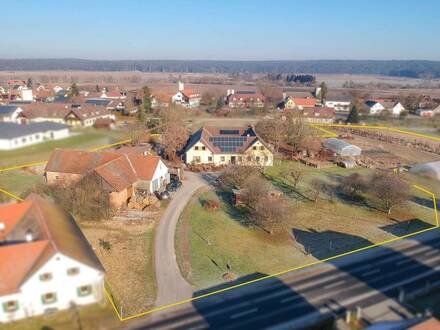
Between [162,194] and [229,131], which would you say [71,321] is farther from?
[229,131]

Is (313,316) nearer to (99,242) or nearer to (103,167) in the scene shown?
(99,242)

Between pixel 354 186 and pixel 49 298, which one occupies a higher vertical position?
pixel 49 298

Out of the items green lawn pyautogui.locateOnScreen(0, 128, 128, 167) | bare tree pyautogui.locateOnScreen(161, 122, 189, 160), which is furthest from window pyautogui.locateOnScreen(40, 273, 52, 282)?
bare tree pyautogui.locateOnScreen(161, 122, 189, 160)

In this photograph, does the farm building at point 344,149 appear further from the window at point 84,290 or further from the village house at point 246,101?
the village house at point 246,101

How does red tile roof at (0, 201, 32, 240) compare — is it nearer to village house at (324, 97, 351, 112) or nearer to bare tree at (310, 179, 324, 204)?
bare tree at (310, 179, 324, 204)

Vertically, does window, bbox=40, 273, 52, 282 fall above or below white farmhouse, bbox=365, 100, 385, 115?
below

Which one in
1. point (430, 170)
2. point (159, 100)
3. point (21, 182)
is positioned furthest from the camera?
point (159, 100)

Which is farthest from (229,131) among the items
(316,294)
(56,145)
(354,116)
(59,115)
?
(56,145)

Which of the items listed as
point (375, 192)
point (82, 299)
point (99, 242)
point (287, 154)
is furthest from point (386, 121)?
point (82, 299)
